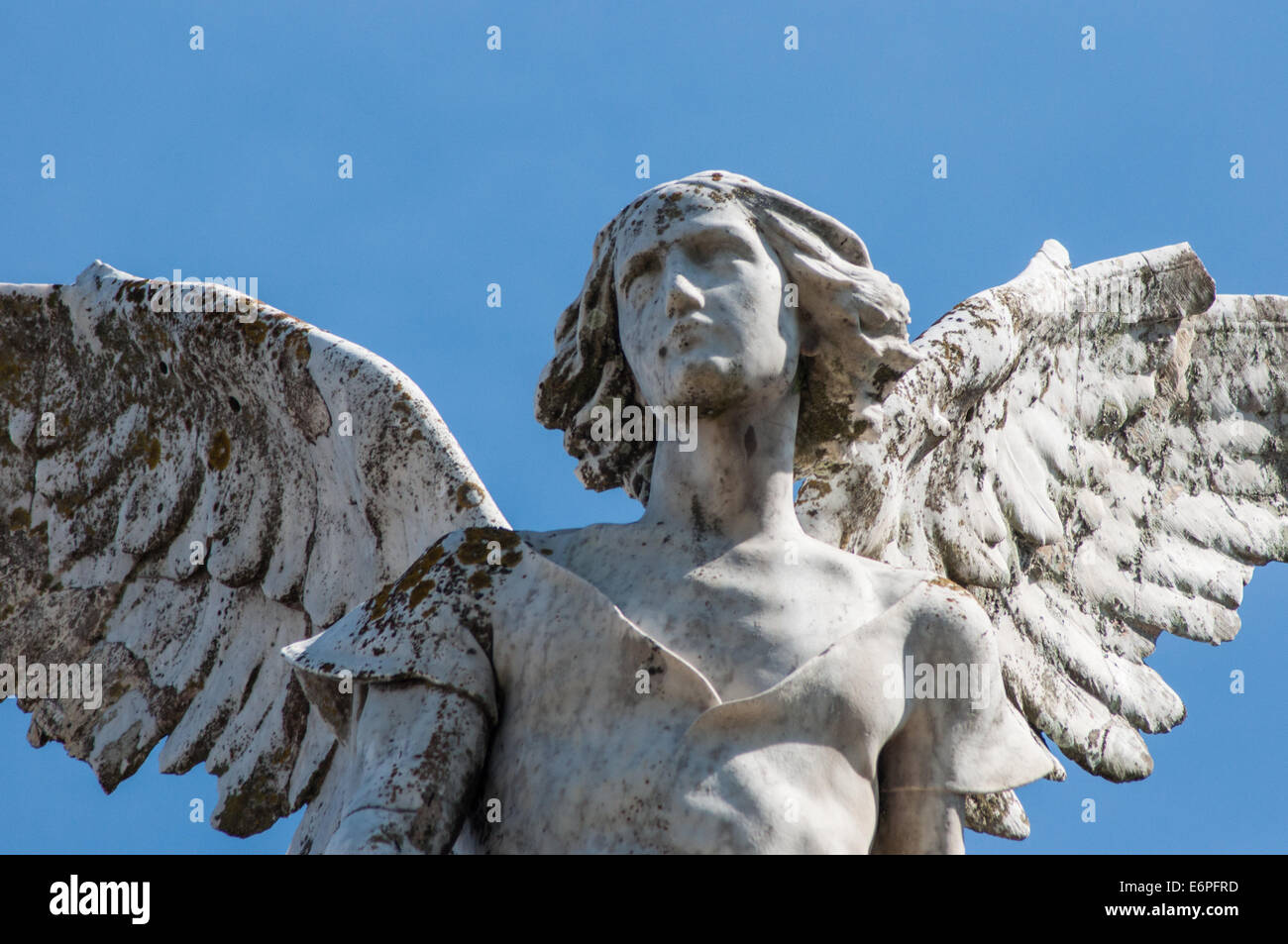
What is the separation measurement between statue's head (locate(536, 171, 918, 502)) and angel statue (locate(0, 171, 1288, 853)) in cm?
1

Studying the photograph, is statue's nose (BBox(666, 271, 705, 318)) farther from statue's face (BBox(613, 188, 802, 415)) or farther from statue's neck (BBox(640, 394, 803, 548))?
statue's neck (BBox(640, 394, 803, 548))

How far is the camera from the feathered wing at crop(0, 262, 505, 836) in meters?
6.92

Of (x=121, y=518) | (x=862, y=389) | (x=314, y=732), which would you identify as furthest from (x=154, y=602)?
(x=862, y=389)

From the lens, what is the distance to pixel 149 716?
7.25 meters

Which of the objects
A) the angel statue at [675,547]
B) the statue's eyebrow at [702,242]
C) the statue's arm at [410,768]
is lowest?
the statue's arm at [410,768]

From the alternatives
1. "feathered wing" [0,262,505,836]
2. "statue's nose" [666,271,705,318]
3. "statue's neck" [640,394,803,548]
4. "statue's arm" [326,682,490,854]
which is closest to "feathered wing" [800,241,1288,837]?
"statue's neck" [640,394,803,548]

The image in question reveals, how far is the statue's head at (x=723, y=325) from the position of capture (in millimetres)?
5445

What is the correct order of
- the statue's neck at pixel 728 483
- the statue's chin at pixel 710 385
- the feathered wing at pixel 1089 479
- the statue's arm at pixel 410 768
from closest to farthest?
the statue's arm at pixel 410 768, the statue's chin at pixel 710 385, the statue's neck at pixel 728 483, the feathered wing at pixel 1089 479

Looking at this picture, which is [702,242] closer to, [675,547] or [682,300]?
[682,300]

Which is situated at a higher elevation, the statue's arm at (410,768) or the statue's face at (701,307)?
the statue's face at (701,307)

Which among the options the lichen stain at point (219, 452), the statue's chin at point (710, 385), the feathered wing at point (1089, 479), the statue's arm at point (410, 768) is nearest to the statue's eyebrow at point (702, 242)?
the statue's chin at point (710, 385)

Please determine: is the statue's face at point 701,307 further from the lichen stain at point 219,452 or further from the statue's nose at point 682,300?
the lichen stain at point 219,452
